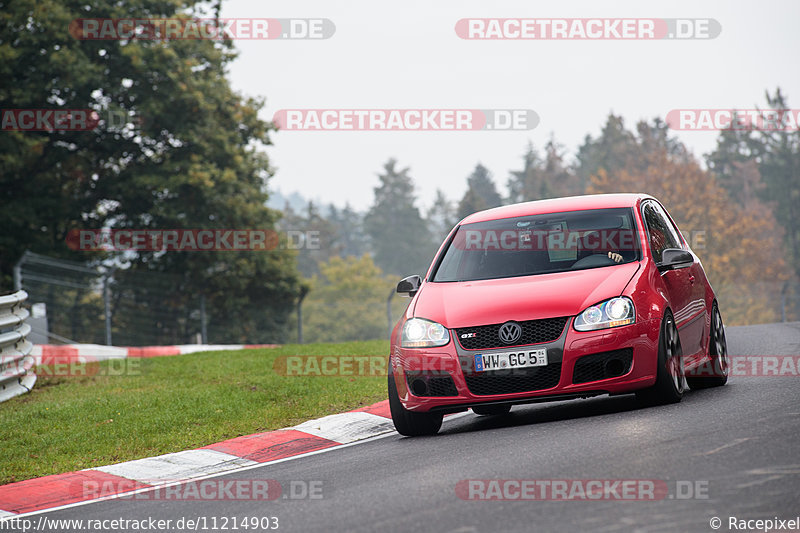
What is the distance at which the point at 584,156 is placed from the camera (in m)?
137

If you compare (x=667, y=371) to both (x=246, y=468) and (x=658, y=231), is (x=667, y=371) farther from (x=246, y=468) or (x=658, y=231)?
(x=246, y=468)

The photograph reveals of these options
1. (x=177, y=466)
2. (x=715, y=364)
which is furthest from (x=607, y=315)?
(x=177, y=466)

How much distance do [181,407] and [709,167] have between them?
369 ft

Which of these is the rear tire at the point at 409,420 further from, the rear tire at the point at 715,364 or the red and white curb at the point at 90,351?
the red and white curb at the point at 90,351

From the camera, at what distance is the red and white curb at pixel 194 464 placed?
7.07 m

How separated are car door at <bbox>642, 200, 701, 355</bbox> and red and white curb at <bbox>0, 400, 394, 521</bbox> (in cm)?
277

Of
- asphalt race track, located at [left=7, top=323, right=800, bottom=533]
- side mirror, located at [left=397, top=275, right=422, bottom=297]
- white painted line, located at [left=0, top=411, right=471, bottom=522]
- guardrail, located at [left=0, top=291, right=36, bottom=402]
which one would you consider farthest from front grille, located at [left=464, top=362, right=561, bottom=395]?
guardrail, located at [left=0, top=291, right=36, bottom=402]

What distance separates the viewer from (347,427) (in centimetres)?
904

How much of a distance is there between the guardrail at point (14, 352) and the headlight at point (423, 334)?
18.5ft

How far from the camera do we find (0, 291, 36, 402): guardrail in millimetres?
11484

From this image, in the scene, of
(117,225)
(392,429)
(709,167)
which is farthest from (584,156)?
(392,429)

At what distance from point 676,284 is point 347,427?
3204 millimetres

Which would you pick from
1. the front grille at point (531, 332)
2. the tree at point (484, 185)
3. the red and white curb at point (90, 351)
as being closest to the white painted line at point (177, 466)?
the front grille at point (531, 332)

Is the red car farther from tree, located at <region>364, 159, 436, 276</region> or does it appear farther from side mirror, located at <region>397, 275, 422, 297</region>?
tree, located at <region>364, 159, 436, 276</region>
